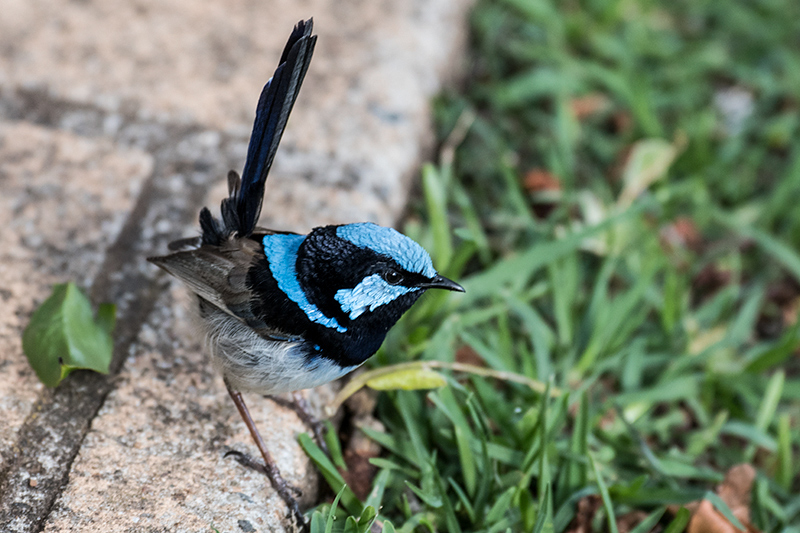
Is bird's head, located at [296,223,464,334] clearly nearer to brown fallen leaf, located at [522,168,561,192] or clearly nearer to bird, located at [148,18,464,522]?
bird, located at [148,18,464,522]

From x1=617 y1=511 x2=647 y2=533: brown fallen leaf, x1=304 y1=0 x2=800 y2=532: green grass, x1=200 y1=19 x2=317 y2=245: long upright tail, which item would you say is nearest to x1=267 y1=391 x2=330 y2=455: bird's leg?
x1=304 y1=0 x2=800 y2=532: green grass

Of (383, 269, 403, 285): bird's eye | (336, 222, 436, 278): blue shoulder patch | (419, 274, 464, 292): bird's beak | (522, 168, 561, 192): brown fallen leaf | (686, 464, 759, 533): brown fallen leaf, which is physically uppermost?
(336, 222, 436, 278): blue shoulder patch

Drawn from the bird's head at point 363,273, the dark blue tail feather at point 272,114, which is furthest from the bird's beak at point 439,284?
the dark blue tail feather at point 272,114

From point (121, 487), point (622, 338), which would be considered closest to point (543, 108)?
point (622, 338)

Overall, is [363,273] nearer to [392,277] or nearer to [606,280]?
[392,277]

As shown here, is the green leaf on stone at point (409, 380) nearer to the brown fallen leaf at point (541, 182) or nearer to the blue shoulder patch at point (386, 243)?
the blue shoulder patch at point (386, 243)

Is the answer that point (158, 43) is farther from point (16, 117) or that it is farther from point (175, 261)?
point (175, 261)
